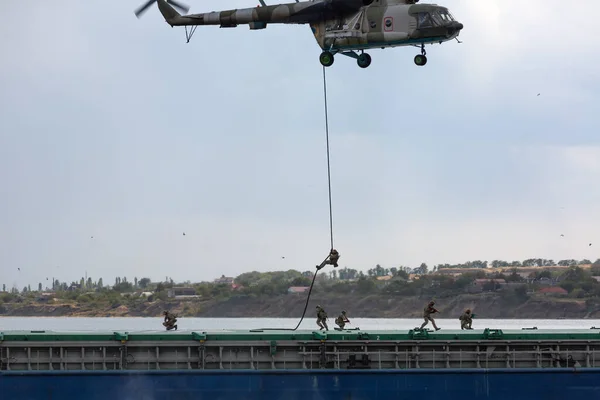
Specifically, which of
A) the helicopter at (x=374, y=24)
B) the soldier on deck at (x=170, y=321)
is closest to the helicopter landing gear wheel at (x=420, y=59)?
the helicopter at (x=374, y=24)

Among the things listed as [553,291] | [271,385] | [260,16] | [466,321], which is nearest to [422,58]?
[260,16]

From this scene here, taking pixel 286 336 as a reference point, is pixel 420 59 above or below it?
above

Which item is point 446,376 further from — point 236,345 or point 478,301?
point 478,301

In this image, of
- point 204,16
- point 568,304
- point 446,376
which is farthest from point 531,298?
point 446,376

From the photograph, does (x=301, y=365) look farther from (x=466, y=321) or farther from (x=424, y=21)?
(x=424, y=21)

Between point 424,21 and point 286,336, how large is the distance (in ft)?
47.5

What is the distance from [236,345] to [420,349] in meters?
5.26

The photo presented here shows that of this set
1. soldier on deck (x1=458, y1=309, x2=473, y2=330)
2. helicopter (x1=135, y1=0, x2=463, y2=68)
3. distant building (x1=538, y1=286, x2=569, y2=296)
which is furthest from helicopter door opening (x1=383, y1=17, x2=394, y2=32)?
distant building (x1=538, y1=286, x2=569, y2=296)

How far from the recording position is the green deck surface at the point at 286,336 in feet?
96.1

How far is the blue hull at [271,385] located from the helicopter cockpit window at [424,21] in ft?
48.0

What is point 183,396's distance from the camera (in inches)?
1117

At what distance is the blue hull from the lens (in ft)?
92.5

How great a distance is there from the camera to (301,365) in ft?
97.3

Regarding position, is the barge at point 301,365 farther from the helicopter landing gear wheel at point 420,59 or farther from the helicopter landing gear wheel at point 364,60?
the helicopter landing gear wheel at point 364,60
